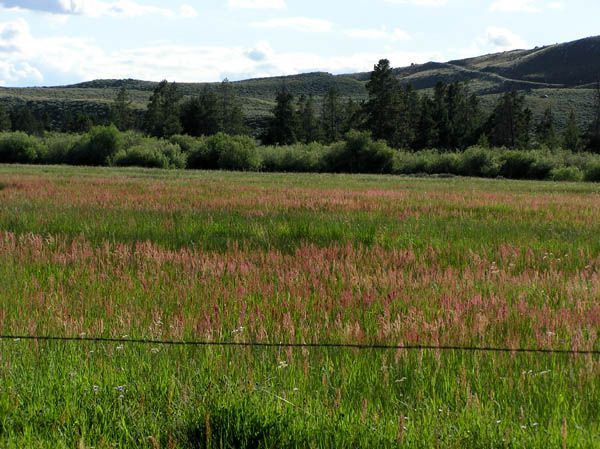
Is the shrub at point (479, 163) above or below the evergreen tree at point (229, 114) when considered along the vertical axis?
below

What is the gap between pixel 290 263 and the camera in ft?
28.6

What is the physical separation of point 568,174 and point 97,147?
151 ft

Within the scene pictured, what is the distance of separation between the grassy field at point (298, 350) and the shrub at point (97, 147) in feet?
200

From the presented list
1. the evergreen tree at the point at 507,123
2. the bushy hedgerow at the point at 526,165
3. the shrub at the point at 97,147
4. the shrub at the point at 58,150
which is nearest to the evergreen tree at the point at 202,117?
the shrub at the point at 58,150

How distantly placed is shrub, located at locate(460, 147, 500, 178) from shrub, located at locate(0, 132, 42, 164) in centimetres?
4574

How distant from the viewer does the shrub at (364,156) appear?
63938 millimetres

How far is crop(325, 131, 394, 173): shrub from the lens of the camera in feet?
210

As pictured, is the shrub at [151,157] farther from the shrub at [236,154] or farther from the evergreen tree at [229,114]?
the evergreen tree at [229,114]

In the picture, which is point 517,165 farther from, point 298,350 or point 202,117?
point 202,117

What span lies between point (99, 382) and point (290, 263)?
464 centimetres

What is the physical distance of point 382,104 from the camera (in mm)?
93688

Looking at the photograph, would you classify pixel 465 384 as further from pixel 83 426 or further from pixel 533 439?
pixel 83 426

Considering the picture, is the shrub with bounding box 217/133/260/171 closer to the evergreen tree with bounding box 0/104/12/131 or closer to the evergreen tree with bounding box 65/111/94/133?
the evergreen tree with bounding box 65/111/94/133

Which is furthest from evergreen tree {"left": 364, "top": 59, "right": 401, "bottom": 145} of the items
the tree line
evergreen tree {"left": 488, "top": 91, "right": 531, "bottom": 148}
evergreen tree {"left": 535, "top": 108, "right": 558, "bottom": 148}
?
evergreen tree {"left": 535, "top": 108, "right": 558, "bottom": 148}
